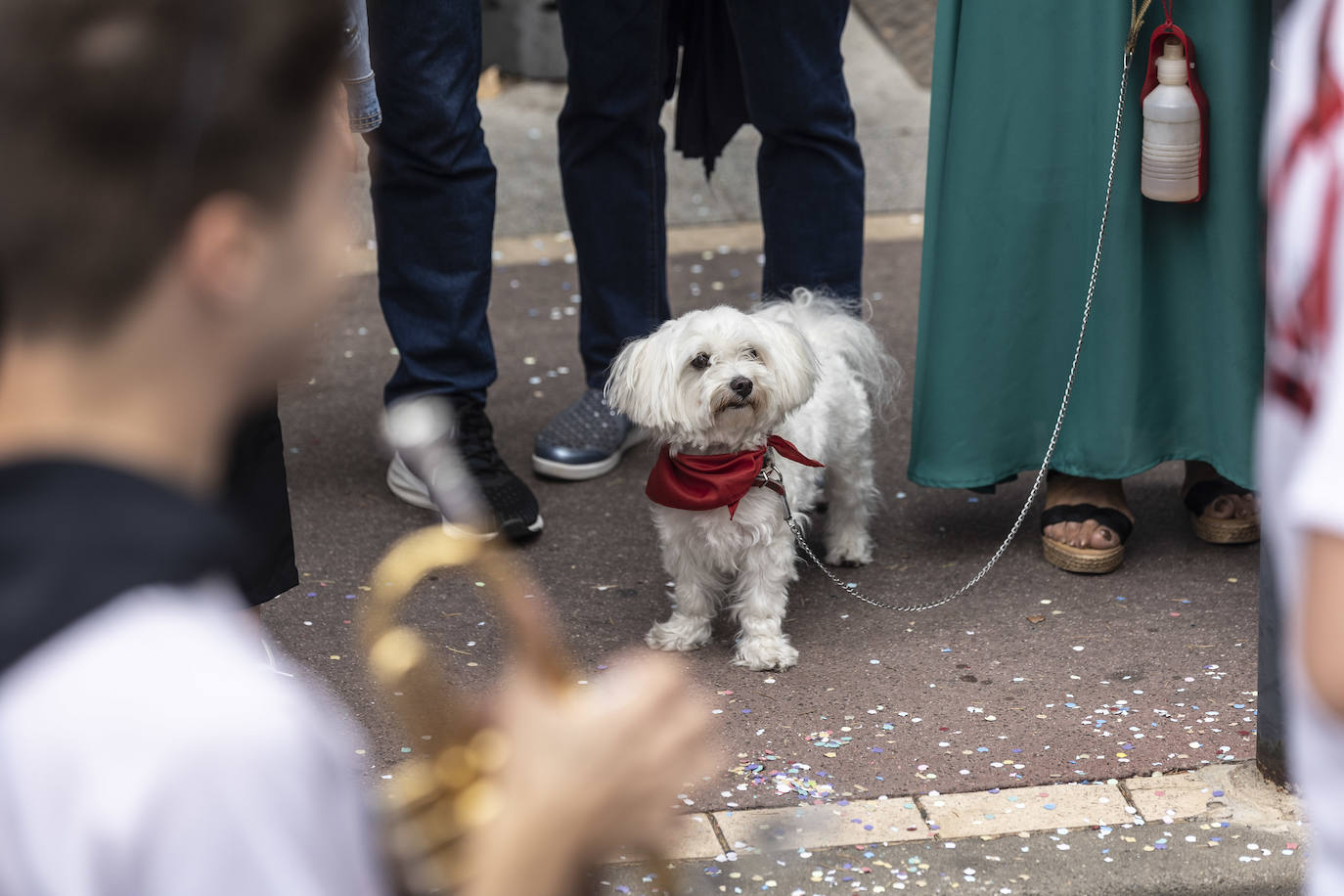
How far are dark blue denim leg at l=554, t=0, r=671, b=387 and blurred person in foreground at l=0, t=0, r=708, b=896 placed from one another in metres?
2.99

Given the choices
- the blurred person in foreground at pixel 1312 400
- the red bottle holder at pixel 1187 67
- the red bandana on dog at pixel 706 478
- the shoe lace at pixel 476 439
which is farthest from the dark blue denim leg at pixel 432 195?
the blurred person in foreground at pixel 1312 400

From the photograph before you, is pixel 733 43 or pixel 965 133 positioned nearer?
pixel 965 133

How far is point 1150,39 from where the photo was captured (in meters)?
3.11

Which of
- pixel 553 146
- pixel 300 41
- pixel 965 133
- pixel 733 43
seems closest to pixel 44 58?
pixel 300 41

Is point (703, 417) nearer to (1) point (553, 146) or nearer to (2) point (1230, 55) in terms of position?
(2) point (1230, 55)

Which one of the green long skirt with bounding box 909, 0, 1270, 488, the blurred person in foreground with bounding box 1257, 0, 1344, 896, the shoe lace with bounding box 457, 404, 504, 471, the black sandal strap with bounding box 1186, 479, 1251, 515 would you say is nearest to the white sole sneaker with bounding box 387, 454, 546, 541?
the shoe lace with bounding box 457, 404, 504, 471

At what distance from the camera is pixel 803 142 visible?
3771 mm

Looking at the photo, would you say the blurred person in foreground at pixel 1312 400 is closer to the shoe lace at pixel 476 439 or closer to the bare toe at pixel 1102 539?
the bare toe at pixel 1102 539

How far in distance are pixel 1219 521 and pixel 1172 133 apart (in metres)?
0.92

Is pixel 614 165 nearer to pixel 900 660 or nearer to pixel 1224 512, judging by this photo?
pixel 900 660

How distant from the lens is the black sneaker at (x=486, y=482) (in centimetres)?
362

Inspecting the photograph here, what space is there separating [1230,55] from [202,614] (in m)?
2.79

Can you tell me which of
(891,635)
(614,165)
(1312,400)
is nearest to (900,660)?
(891,635)

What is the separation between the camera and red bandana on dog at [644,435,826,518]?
3059 millimetres
